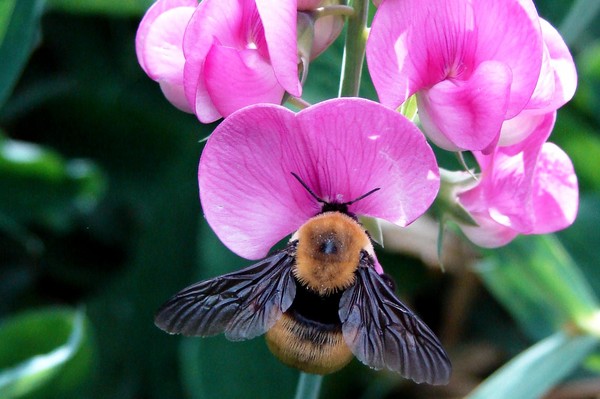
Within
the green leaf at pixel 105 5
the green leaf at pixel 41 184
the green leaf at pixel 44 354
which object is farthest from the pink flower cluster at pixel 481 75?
the green leaf at pixel 105 5

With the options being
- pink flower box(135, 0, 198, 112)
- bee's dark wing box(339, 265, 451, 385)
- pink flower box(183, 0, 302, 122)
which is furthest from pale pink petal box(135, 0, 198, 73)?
bee's dark wing box(339, 265, 451, 385)

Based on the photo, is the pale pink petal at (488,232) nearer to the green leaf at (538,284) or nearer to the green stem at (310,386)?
the green stem at (310,386)

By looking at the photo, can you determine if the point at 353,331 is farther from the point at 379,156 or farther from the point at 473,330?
the point at 473,330

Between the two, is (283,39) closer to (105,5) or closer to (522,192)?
(522,192)

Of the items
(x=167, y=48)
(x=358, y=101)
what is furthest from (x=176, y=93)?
(x=358, y=101)

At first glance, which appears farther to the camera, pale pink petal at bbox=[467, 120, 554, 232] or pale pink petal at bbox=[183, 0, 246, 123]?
pale pink petal at bbox=[467, 120, 554, 232]

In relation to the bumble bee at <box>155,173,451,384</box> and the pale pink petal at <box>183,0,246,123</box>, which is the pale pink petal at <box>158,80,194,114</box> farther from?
the bumble bee at <box>155,173,451,384</box>
